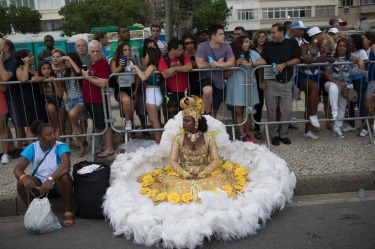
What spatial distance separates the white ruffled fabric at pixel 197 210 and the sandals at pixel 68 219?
→ 0.52 m

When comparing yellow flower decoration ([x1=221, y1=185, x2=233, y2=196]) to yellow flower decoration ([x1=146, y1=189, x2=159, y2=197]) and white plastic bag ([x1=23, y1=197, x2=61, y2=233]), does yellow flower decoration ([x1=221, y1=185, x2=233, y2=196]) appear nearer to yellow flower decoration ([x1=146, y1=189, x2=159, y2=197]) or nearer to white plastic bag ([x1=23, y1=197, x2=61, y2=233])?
yellow flower decoration ([x1=146, y1=189, x2=159, y2=197])

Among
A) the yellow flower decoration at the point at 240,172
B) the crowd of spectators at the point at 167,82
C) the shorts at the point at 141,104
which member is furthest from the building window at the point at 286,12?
the yellow flower decoration at the point at 240,172

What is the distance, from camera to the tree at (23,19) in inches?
1828

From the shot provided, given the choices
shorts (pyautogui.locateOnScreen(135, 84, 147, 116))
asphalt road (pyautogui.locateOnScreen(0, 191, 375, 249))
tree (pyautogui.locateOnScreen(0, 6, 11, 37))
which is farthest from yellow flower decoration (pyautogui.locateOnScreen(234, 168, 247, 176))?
tree (pyautogui.locateOnScreen(0, 6, 11, 37))

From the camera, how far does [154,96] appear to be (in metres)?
6.45

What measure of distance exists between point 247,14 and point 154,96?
191ft

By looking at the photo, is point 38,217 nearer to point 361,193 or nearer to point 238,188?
point 238,188

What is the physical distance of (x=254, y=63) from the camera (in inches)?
257

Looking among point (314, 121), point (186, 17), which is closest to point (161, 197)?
point (314, 121)

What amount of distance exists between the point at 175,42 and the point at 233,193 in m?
2.72

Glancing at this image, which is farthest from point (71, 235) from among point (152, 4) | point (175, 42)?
point (152, 4)

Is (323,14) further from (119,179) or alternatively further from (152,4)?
(119,179)

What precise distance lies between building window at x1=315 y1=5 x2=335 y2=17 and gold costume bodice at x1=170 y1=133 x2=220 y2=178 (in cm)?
5992

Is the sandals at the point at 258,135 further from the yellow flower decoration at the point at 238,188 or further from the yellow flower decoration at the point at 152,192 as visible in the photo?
the yellow flower decoration at the point at 152,192
